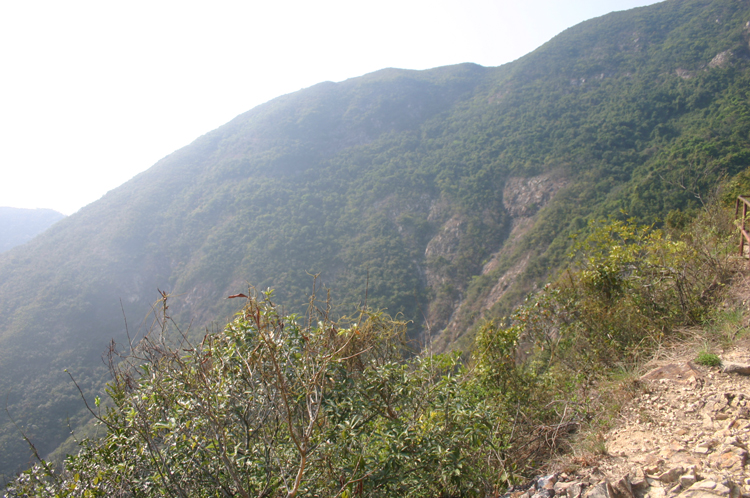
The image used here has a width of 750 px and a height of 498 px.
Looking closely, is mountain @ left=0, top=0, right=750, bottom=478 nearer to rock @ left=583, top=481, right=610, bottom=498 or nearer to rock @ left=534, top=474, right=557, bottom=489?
rock @ left=534, top=474, right=557, bottom=489

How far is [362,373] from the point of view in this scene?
10.3 ft

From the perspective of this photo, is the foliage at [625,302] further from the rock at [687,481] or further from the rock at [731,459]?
the rock at [687,481]

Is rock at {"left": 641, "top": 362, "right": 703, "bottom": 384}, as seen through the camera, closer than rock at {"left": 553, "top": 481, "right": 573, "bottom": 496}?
No

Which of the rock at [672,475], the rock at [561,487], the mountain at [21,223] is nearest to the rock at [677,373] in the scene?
the rock at [672,475]

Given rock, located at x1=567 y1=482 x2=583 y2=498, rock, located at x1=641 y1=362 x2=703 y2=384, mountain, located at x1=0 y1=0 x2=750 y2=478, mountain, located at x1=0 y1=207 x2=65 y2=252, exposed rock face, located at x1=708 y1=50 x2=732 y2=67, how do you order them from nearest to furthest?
rock, located at x1=567 y1=482 x2=583 y2=498
rock, located at x1=641 y1=362 x2=703 y2=384
mountain, located at x1=0 y1=0 x2=750 y2=478
exposed rock face, located at x1=708 y1=50 x2=732 y2=67
mountain, located at x1=0 y1=207 x2=65 y2=252

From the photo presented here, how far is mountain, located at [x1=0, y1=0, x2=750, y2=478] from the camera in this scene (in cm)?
2703

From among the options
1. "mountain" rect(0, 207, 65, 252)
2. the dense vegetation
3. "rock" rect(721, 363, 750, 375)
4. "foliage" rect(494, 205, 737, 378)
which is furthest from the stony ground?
"mountain" rect(0, 207, 65, 252)

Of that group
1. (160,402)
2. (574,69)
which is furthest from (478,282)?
(574,69)

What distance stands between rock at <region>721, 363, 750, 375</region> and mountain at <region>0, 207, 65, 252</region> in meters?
108

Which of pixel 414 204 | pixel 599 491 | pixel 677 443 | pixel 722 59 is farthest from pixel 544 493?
pixel 722 59

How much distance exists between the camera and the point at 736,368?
9.47 ft

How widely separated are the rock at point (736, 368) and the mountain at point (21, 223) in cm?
10804

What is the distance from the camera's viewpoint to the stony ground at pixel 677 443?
80.4 inches

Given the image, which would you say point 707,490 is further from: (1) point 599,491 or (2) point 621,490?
(1) point 599,491
